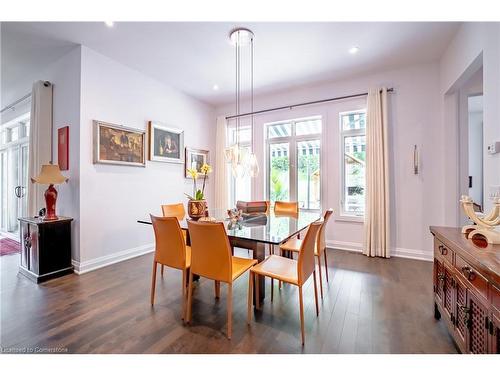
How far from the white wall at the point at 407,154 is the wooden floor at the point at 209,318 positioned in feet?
2.77

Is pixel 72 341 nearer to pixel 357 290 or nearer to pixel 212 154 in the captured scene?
pixel 357 290

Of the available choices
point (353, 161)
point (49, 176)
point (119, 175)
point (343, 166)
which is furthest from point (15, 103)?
point (353, 161)

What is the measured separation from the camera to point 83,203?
2881 mm

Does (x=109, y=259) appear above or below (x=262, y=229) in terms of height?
below

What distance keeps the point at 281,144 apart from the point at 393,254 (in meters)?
2.77

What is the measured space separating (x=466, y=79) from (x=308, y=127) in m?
2.20

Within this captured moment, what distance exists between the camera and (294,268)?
6.24 feet

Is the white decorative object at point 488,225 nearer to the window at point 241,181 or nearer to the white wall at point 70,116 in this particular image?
the window at point 241,181

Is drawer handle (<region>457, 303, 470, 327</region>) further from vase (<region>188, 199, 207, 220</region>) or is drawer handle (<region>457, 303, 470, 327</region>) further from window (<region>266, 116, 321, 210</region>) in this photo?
window (<region>266, 116, 321, 210</region>)

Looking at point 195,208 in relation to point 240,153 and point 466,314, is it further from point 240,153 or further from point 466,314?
point 466,314

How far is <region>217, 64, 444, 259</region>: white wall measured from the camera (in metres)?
3.24

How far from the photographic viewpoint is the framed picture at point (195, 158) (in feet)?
14.7

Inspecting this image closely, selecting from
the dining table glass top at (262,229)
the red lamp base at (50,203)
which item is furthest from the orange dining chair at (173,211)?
the red lamp base at (50,203)
